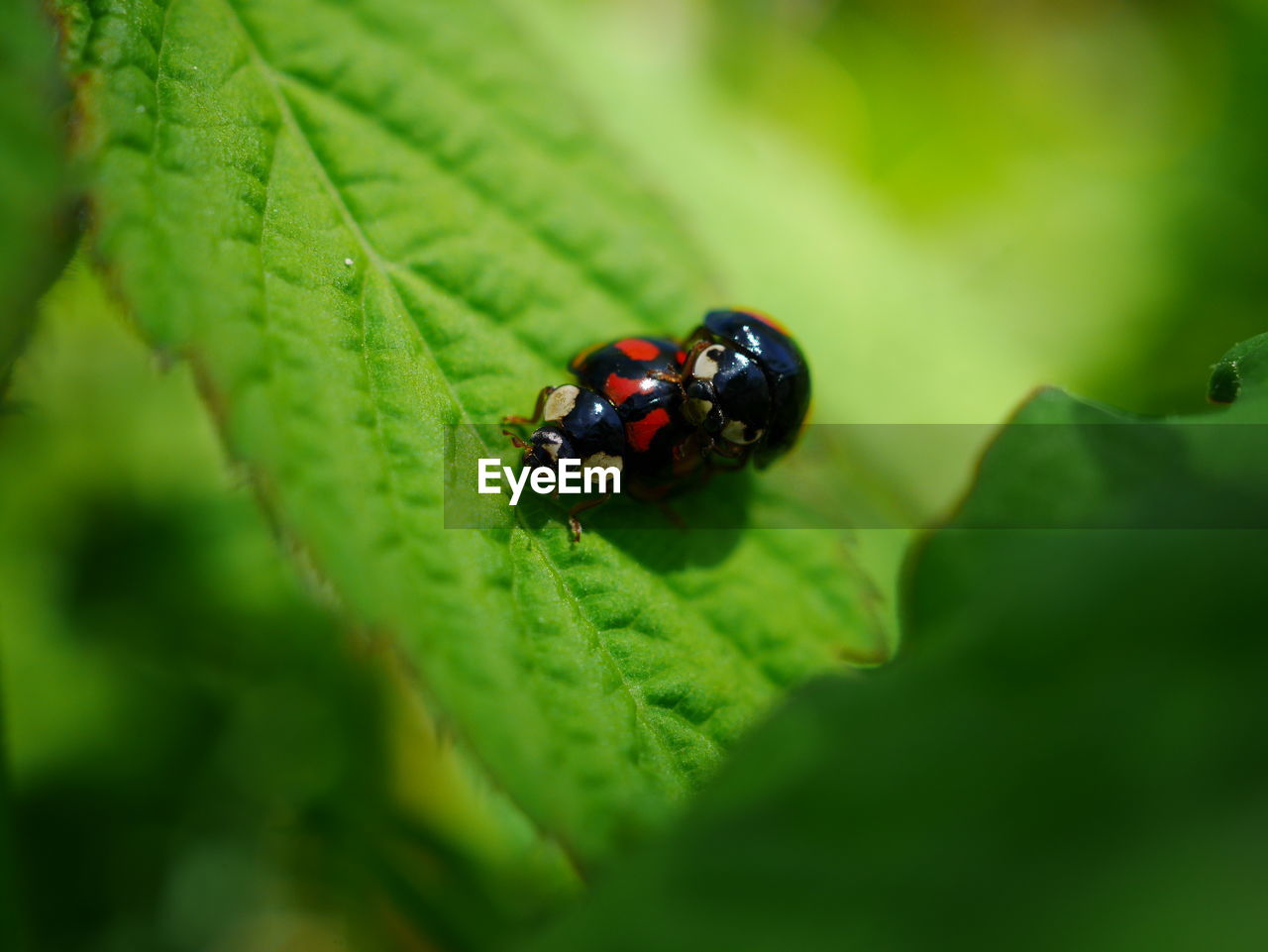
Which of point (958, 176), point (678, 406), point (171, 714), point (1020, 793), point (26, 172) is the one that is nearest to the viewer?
point (1020, 793)

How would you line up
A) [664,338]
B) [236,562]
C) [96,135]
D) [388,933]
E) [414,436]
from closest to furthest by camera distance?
[96,135], [414,436], [664,338], [388,933], [236,562]

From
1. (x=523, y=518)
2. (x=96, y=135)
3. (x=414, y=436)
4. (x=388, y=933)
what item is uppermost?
(x=96, y=135)

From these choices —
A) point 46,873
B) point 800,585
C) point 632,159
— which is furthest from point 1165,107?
point 46,873

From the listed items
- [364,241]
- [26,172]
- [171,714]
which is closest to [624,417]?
[364,241]

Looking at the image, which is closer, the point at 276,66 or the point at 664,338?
the point at 276,66

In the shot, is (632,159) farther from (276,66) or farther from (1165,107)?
(1165,107)

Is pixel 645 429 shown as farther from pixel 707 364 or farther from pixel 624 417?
pixel 707 364

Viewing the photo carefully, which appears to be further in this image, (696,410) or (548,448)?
(696,410)

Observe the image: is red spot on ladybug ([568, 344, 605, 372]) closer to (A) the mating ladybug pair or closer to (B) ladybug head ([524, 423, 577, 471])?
(A) the mating ladybug pair
